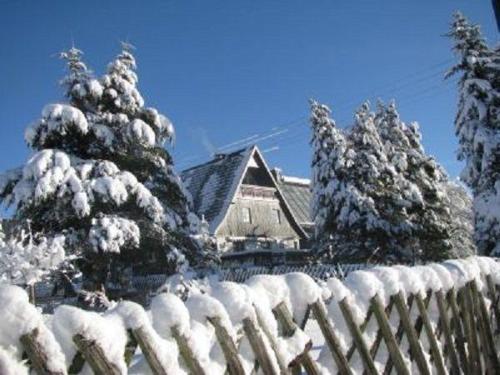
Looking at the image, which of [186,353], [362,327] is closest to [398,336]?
[362,327]

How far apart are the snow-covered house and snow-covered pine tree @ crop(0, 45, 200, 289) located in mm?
14022

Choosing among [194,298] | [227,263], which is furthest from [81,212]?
[227,263]

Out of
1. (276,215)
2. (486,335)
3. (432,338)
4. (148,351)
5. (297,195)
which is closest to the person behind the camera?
(148,351)

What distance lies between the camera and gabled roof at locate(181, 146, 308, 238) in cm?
3541

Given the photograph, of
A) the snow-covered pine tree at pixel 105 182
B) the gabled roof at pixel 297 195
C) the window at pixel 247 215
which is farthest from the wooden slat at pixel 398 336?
the gabled roof at pixel 297 195

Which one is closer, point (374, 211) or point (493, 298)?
point (493, 298)

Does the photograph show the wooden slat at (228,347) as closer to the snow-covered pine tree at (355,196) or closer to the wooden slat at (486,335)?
the wooden slat at (486,335)

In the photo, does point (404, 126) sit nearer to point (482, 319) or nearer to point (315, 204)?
point (315, 204)

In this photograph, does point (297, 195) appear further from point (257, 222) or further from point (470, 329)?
point (470, 329)

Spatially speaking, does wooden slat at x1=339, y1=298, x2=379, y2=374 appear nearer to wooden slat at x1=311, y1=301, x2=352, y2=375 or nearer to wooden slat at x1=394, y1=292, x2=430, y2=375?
wooden slat at x1=311, y1=301, x2=352, y2=375

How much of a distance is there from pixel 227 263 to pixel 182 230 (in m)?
14.6

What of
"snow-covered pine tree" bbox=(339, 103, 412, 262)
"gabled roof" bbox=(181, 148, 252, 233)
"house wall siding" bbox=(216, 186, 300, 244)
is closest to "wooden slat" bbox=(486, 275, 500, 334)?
"snow-covered pine tree" bbox=(339, 103, 412, 262)

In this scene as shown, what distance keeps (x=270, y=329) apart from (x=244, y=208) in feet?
115

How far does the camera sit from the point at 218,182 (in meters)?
37.4
